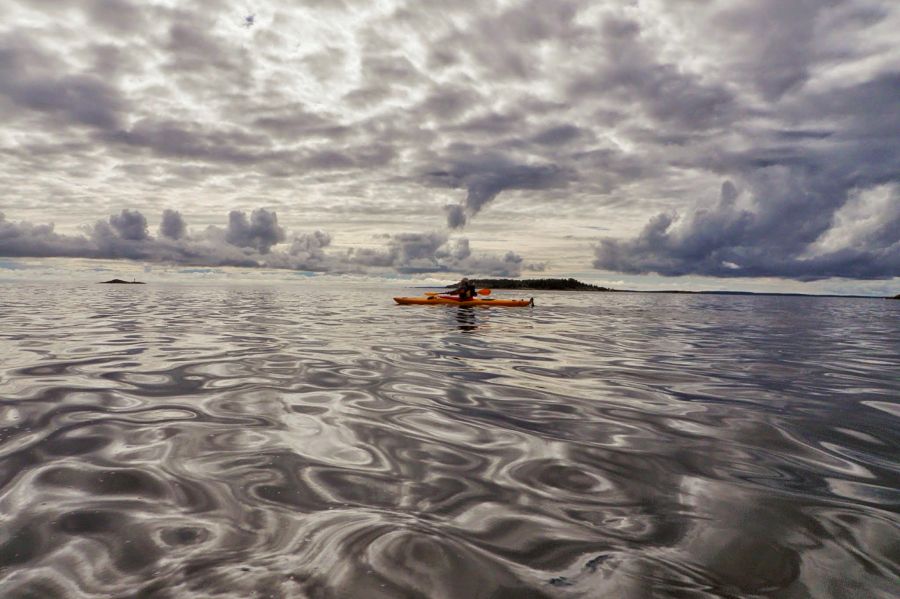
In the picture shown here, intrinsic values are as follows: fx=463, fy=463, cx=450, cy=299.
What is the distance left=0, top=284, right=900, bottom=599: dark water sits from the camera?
Answer: 3.13 meters

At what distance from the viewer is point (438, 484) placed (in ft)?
15.3

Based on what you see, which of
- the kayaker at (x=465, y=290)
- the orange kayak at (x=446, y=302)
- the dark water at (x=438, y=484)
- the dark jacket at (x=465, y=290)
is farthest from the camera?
the orange kayak at (x=446, y=302)

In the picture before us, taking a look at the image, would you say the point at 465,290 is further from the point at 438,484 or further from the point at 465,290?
the point at 438,484

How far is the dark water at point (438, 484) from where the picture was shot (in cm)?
313

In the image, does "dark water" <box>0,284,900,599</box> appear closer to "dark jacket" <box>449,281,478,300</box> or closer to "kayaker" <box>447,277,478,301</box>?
"kayaker" <box>447,277,478,301</box>

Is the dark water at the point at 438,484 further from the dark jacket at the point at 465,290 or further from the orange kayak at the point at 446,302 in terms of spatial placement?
the orange kayak at the point at 446,302

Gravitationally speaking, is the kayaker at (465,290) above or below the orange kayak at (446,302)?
above

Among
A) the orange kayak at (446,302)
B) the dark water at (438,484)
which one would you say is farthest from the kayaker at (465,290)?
the dark water at (438,484)

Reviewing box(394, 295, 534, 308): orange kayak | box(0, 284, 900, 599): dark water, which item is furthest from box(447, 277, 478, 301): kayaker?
box(0, 284, 900, 599): dark water

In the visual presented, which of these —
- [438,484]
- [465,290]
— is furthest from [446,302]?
[438,484]

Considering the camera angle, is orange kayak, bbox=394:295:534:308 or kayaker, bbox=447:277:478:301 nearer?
kayaker, bbox=447:277:478:301

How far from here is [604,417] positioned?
23.4ft

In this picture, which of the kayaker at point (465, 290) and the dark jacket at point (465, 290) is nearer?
the kayaker at point (465, 290)

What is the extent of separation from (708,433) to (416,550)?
16.4ft
